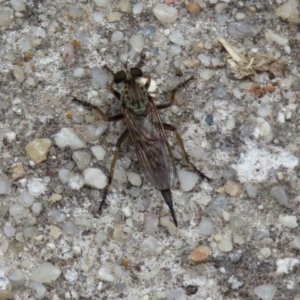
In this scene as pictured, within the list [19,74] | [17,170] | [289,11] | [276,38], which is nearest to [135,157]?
[17,170]

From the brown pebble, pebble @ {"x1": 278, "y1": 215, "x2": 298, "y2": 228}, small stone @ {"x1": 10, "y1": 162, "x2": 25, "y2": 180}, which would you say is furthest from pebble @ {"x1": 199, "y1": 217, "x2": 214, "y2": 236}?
the brown pebble

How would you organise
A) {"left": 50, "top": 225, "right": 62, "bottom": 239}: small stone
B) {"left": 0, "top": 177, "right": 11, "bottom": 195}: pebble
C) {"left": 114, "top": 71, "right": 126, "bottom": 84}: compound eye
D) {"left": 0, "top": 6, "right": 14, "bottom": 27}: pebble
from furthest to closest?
{"left": 0, "top": 6, "right": 14, "bottom": 27}: pebble, {"left": 114, "top": 71, "right": 126, "bottom": 84}: compound eye, {"left": 0, "top": 177, "right": 11, "bottom": 195}: pebble, {"left": 50, "top": 225, "right": 62, "bottom": 239}: small stone

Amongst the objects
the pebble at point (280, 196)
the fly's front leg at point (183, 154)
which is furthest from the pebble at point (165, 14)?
the pebble at point (280, 196)

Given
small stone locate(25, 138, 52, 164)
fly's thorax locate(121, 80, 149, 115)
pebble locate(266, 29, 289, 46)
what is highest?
pebble locate(266, 29, 289, 46)

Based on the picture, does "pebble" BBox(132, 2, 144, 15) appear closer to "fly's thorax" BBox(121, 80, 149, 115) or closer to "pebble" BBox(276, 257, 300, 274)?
"fly's thorax" BBox(121, 80, 149, 115)

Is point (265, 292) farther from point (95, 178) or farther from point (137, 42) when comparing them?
point (137, 42)

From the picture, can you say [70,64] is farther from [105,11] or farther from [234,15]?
[234,15]

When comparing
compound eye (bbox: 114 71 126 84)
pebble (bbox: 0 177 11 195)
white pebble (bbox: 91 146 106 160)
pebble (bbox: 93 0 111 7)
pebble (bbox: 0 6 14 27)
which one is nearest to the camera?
pebble (bbox: 0 177 11 195)
